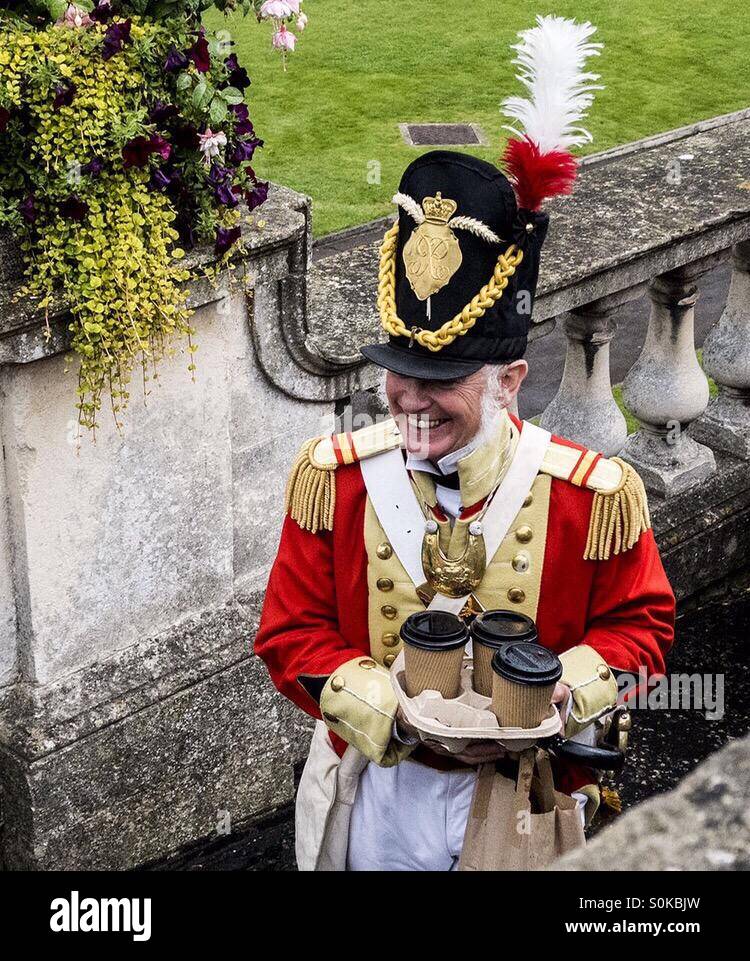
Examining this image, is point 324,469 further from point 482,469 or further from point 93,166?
point 93,166

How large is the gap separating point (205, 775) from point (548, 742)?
1705 mm

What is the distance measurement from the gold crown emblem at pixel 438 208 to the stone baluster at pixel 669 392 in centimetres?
221

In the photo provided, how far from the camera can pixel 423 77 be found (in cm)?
1399

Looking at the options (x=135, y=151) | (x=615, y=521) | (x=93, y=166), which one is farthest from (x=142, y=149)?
(x=615, y=521)

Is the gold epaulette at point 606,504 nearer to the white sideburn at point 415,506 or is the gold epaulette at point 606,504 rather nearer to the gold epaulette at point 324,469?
the white sideburn at point 415,506

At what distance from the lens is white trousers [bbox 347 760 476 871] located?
362 centimetres

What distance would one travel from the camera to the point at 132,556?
14.6ft

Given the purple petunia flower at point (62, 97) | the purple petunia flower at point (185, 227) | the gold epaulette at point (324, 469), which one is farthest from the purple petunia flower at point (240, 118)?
the gold epaulette at point (324, 469)

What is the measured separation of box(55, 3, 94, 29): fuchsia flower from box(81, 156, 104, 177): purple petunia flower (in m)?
0.31

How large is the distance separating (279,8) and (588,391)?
1825 mm

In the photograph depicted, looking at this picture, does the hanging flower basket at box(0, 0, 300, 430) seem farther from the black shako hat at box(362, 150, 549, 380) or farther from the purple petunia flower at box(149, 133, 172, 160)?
the black shako hat at box(362, 150, 549, 380)

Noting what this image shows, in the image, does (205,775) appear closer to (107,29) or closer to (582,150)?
(107,29)

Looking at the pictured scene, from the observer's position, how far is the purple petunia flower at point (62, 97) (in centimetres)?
368

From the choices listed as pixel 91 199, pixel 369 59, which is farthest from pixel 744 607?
pixel 369 59
